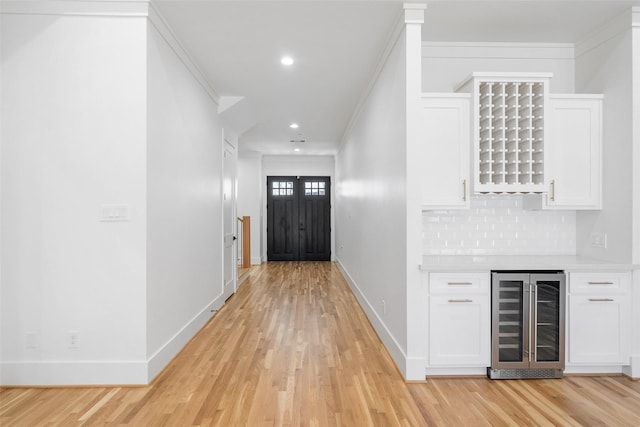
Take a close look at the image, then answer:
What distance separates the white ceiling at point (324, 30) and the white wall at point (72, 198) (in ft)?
2.52

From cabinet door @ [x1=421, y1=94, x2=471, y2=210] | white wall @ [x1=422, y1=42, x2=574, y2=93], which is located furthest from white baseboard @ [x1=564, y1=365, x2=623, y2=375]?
white wall @ [x1=422, y1=42, x2=574, y2=93]

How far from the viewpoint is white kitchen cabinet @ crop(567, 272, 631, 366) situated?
2.97m

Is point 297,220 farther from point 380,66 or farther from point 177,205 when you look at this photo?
point 177,205

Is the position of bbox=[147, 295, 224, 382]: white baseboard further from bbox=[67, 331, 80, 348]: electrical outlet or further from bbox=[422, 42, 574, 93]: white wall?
bbox=[422, 42, 574, 93]: white wall

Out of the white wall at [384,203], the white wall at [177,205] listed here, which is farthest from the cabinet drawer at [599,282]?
the white wall at [177,205]

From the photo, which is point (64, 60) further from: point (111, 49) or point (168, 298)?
point (168, 298)

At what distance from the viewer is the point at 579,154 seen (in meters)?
3.27

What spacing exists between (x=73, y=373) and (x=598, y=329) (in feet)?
13.8

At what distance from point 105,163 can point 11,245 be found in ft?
3.09

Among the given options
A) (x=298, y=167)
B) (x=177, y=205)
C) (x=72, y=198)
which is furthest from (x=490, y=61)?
(x=298, y=167)

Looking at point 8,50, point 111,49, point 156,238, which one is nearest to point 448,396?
point 156,238

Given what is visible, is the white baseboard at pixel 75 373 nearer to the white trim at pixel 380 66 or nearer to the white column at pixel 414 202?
the white column at pixel 414 202

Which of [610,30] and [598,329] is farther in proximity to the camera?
[610,30]

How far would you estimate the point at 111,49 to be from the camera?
286cm
